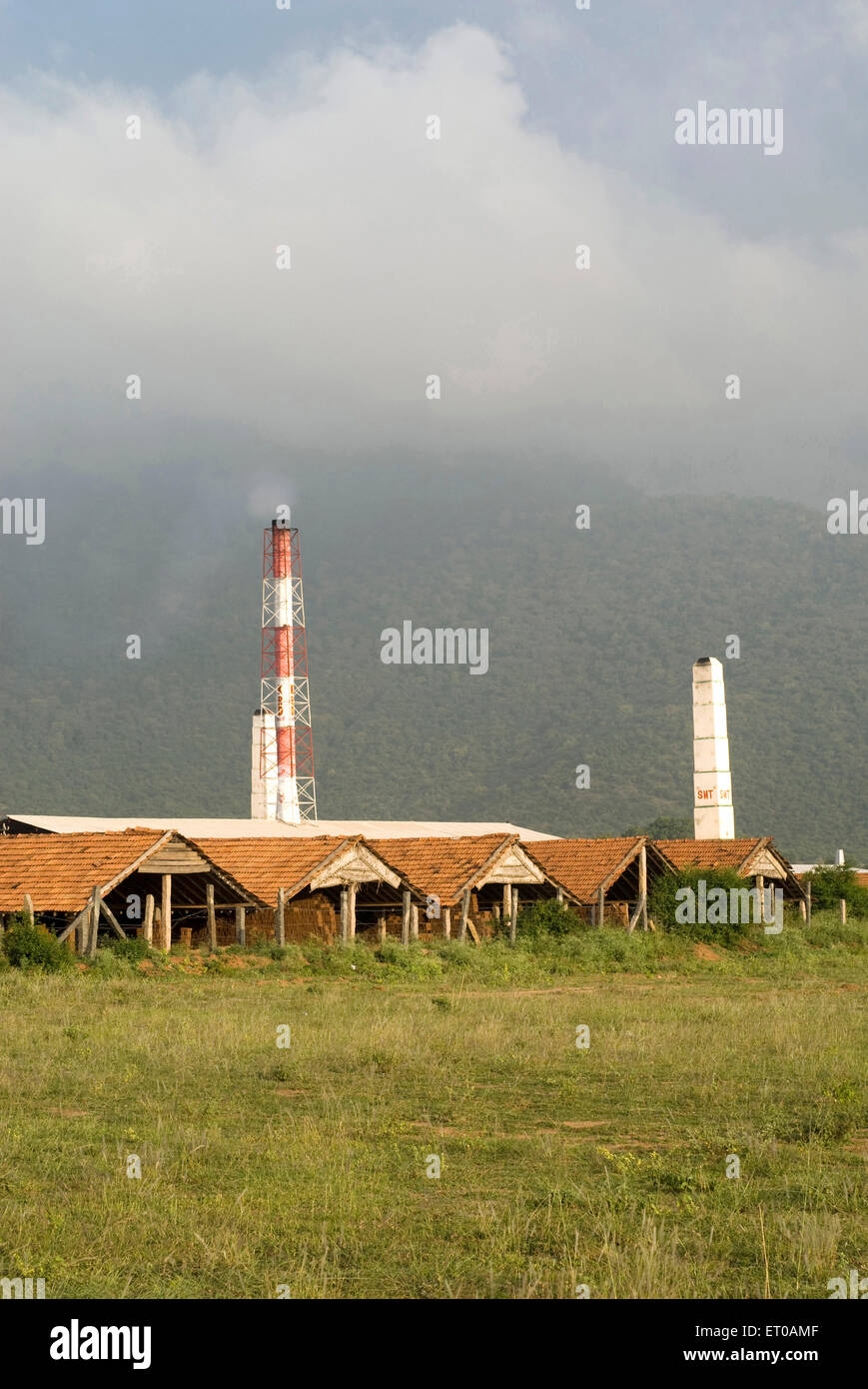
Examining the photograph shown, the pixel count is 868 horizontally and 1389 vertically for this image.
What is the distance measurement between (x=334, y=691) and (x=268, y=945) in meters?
166

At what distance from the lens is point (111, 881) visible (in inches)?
1179

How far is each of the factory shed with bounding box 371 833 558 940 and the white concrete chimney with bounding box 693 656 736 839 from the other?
17.5 m

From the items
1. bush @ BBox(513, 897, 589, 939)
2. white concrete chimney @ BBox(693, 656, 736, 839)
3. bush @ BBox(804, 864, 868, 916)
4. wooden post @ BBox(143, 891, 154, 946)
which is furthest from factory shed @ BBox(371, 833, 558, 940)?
white concrete chimney @ BBox(693, 656, 736, 839)

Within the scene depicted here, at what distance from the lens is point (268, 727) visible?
228 ft

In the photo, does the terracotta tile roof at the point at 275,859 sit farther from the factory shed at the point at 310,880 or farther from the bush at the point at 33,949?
the bush at the point at 33,949

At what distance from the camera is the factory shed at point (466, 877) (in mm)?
36719

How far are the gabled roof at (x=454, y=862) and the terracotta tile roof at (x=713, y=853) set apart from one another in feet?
26.7

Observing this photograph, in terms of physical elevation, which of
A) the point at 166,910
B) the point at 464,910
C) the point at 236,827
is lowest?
the point at 464,910

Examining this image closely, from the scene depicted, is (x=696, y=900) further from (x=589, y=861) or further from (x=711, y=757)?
(x=711, y=757)

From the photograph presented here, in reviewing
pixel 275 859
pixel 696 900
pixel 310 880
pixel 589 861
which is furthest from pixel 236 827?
pixel 696 900

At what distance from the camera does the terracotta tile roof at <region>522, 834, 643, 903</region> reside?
4075 centimetres

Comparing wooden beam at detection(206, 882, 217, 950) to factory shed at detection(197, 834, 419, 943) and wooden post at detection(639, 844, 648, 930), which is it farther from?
wooden post at detection(639, 844, 648, 930)

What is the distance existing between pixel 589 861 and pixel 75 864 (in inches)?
660

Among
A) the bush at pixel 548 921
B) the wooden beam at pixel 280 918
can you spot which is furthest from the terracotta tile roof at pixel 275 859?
the bush at pixel 548 921
